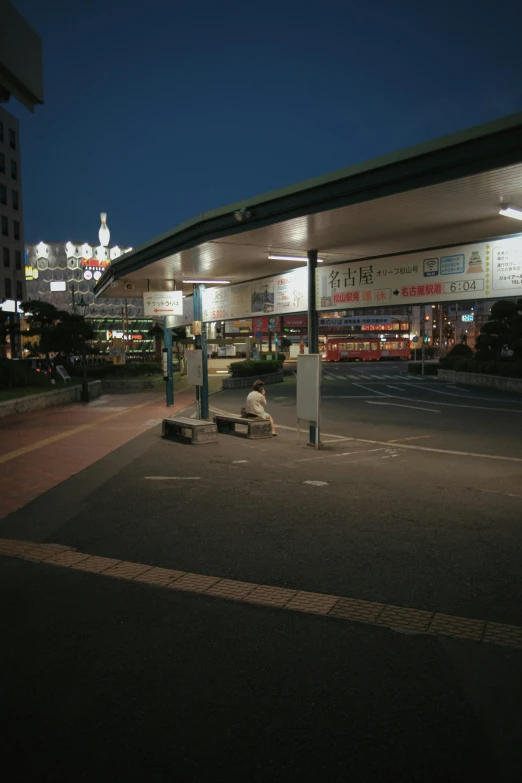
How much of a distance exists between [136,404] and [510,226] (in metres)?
16.8

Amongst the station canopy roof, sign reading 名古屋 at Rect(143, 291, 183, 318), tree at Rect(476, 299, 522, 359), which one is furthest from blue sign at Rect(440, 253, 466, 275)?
tree at Rect(476, 299, 522, 359)

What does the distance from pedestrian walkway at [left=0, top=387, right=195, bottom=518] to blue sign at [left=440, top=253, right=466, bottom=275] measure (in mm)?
7353

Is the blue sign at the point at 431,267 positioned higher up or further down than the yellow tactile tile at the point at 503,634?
higher up

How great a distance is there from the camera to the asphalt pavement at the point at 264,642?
303 cm

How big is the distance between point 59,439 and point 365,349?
216ft

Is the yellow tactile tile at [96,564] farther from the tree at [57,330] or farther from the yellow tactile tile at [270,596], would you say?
the tree at [57,330]

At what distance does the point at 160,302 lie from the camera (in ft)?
58.5

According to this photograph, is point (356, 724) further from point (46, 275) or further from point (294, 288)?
point (46, 275)

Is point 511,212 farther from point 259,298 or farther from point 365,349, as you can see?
point 365,349

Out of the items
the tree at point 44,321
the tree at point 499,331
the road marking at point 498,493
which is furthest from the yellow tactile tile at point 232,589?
the tree at point 44,321

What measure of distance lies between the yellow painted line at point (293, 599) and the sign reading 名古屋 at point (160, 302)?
1221 centimetres

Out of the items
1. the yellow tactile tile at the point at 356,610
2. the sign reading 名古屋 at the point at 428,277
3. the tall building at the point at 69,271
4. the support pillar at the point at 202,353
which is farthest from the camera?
the tall building at the point at 69,271

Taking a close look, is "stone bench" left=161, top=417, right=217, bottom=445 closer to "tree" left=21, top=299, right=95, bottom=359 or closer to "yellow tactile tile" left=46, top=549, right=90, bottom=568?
"yellow tactile tile" left=46, top=549, right=90, bottom=568

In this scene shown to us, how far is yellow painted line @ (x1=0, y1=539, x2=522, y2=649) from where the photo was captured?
14.2 ft
